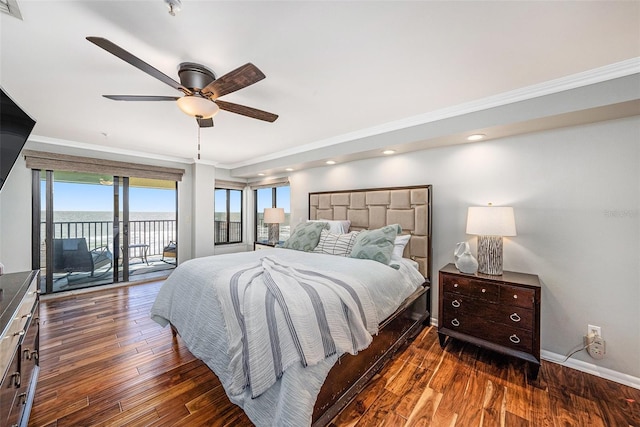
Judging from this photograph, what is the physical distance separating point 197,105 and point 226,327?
1.62 m

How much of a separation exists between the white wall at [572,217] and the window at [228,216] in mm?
4921

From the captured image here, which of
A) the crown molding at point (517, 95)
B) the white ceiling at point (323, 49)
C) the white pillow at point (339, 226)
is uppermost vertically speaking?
the white ceiling at point (323, 49)

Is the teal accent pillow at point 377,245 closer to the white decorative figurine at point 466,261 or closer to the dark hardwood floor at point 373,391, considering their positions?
the white decorative figurine at point 466,261

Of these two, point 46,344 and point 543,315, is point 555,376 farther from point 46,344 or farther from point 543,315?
point 46,344

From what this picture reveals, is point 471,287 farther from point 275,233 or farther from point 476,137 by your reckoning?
point 275,233

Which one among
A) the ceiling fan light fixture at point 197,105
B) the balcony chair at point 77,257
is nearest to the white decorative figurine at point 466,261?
the ceiling fan light fixture at point 197,105

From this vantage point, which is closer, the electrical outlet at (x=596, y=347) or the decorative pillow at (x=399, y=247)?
the electrical outlet at (x=596, y=347)

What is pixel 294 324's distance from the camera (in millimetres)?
1430

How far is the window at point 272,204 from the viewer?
528 centimetres

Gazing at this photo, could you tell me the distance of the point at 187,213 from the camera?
5.26m

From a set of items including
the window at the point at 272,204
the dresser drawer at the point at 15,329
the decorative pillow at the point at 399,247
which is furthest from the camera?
the window at the point at 272,204

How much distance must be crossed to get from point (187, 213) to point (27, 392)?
4039 mm

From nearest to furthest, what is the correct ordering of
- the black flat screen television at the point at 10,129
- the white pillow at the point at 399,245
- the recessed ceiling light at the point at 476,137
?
1. the black flat screen television at the point at 10,129
2. the recessed ceiling light at the point at 476,137
3. the white pillow at the point at 399,245

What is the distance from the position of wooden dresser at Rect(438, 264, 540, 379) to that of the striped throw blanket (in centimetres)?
107
